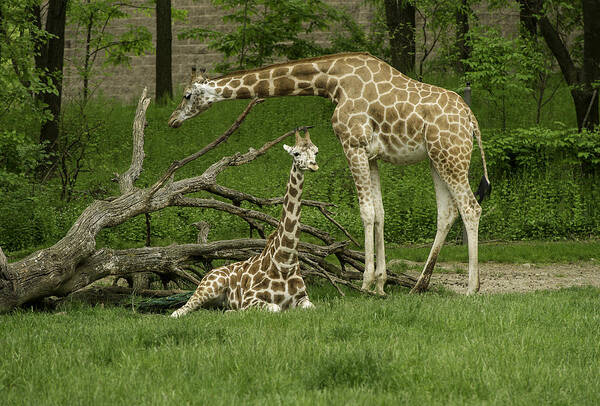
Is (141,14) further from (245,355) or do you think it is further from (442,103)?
(245,355)

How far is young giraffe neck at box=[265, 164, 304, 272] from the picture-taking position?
745 cm

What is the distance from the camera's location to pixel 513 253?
44.9 feet

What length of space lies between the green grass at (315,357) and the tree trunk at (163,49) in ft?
Answer: 49.6

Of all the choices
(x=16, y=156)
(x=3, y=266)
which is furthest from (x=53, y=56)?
(x=3, y=266)

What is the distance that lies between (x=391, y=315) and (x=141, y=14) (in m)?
21.7

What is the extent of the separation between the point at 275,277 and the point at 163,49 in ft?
50.3

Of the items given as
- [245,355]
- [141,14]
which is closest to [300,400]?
[245,355]

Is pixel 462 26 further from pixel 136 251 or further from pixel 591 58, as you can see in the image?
pixel 136 251

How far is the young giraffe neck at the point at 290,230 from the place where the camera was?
7449 millimetres

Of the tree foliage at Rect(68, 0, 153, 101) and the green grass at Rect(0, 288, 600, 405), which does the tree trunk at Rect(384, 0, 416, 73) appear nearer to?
the tree foliage at Rect(68, 0, 153, 101)

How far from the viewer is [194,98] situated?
891cm

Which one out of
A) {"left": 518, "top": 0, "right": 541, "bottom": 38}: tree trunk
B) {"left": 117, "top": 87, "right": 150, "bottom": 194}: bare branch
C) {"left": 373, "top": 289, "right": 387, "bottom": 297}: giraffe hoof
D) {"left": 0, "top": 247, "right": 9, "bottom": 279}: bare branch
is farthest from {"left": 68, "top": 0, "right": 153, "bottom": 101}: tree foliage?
{"left": 373, "top": 289, "right": 387, "bottom": 297}: giraffe hoof

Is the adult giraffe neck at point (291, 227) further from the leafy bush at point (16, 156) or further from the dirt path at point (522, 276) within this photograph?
the leafy bush at point (16, 156)

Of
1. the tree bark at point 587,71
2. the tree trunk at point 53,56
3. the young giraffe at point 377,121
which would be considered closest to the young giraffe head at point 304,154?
the young giraffe at point 377,121
